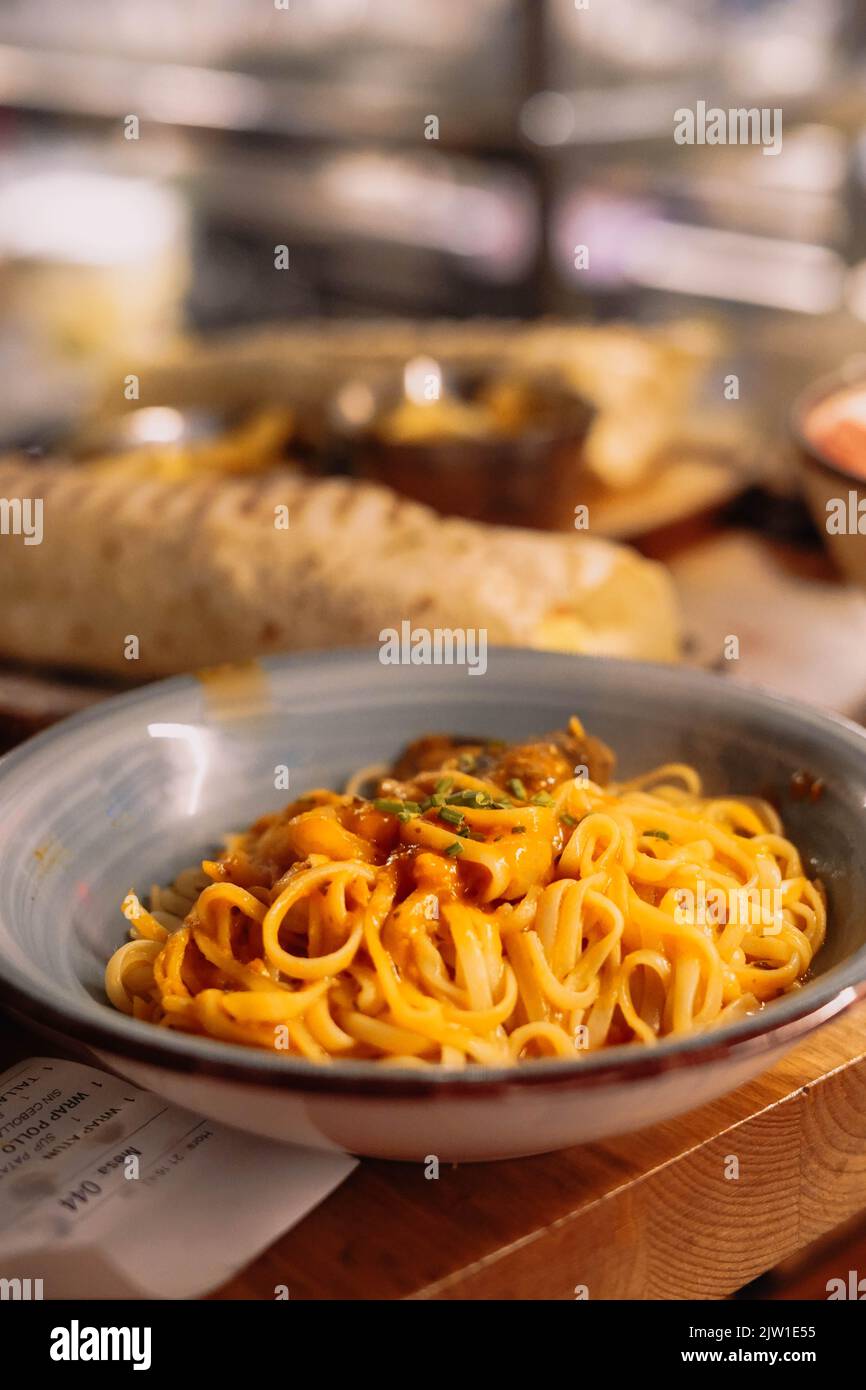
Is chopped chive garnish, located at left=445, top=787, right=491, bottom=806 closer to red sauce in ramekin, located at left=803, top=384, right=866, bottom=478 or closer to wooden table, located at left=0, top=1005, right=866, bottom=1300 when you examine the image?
wooden table, located at left=0, top=1005, right=866, bottom=1300

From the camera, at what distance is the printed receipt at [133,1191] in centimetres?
131

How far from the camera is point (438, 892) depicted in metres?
1.49

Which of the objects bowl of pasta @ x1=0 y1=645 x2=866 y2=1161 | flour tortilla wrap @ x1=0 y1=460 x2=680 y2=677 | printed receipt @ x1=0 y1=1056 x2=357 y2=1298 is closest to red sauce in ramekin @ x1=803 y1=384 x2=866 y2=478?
flour tortilla wrap @ x1=0 y1=460 x2=680 y2=677

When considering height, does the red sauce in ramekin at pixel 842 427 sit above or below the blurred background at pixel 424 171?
below

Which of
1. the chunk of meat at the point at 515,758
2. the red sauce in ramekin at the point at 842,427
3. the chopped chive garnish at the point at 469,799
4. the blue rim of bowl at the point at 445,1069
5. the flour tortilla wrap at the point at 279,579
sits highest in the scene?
the red sauce in ramekin at the point at 842,427

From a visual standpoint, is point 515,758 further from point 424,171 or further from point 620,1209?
point 424,171

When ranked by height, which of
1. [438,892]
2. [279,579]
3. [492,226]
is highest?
[492,226]

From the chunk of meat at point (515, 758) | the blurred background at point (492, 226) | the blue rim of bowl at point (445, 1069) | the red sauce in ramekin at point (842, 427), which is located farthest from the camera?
the blurred background at point (492, 226)

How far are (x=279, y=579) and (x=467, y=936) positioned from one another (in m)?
1.22

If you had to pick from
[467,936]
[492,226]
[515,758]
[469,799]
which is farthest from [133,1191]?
[492,226]

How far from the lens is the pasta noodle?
140cm

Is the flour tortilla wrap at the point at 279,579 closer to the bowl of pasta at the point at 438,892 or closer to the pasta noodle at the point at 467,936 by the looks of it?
the bowl of pasta at the point at 438,892

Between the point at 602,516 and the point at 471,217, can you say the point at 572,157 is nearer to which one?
the point at 471,217

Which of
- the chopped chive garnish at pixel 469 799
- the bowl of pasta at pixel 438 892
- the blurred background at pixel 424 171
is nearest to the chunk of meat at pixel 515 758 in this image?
the bowl of pasta at pixel 438 892
